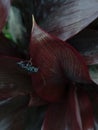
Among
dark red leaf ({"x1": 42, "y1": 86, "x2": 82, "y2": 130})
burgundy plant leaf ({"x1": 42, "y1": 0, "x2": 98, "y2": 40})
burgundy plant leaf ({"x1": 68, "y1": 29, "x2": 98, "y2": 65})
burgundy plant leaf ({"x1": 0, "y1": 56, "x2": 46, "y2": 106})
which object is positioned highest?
burgundy plant leaf ({"x1": 42, "y1": 0, "x2": 98, "y2": 40})

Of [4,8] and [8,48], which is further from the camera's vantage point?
[8,48]

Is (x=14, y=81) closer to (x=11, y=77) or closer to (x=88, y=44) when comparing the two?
(x=11, y=77)

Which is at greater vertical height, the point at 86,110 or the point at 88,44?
the point at 88,44

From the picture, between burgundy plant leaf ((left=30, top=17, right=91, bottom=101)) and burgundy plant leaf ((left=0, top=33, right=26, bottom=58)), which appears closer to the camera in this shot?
burgundy plant leaf ((left=30, top=17, right=91, bottom=101))

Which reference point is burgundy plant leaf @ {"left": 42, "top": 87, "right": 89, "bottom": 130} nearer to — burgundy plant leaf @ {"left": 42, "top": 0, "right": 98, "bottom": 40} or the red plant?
the red plant

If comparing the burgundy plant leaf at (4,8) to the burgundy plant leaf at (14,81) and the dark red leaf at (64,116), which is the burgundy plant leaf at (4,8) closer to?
the burgundy plant leaf at (14,81)

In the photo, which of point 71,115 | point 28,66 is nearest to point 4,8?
point 28,66

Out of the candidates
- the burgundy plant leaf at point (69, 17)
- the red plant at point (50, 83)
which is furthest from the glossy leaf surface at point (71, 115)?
the burgundy plant leaf at point (69, 17)

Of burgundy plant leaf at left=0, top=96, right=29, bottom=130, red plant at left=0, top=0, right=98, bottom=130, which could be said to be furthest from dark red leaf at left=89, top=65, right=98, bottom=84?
burgundy plant leaf at left=0, top=96, right=29, bottom=130
